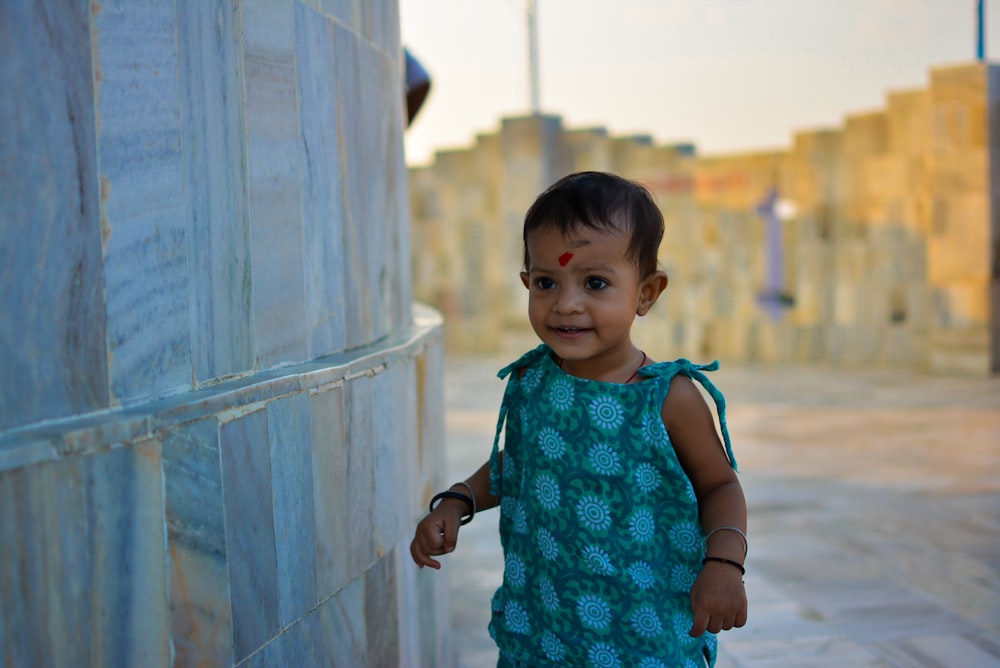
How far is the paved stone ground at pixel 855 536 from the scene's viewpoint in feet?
10.5

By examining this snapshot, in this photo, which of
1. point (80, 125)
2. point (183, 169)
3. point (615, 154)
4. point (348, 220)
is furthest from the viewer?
point (615, 154)

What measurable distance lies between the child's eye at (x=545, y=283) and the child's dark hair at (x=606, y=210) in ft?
0.30

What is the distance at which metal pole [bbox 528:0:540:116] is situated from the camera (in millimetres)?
14945

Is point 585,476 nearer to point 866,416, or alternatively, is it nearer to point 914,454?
point 914,454

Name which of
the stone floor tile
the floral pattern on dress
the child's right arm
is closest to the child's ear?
the floral pattern on dress

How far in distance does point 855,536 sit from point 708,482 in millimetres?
3043

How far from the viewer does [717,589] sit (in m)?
1.54

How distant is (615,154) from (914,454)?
766 centimetres

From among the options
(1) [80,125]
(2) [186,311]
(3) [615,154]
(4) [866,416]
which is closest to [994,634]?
(2) [186,311]

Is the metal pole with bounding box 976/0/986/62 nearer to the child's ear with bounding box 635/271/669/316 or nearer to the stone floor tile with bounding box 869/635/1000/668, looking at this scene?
the stone floor tile with bounding box 869/635/1000/668

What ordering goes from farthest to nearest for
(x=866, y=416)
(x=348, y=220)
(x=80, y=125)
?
(x=866, y=416) → (x=348, y=220) → (x=80, y=125)

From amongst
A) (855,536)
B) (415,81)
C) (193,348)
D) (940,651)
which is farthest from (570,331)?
(855,536)

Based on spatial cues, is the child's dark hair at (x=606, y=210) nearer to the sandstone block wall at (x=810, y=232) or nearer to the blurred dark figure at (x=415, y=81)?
the blurred dark figure at (x=415, y=81)

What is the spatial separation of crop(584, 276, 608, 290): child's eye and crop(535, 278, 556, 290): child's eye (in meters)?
0.06
